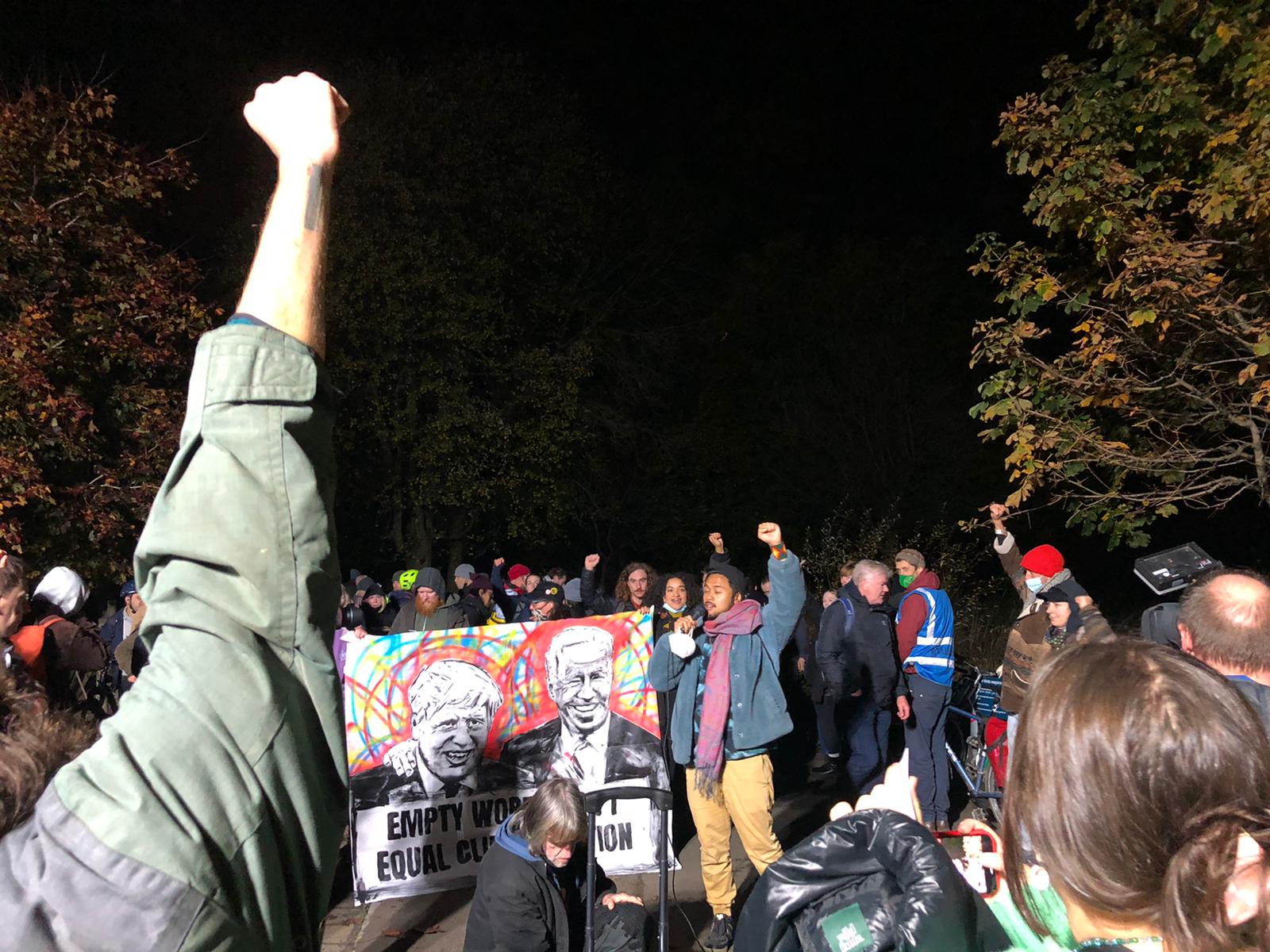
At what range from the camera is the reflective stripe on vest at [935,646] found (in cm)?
790

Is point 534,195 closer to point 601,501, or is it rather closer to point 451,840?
point 601,501

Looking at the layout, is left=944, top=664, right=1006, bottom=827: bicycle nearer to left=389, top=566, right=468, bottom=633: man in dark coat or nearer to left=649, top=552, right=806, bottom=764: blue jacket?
left=649, top=552, right=806, bottom=764: blue jacket

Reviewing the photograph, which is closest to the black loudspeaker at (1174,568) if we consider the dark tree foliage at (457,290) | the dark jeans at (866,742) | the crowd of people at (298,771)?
the dark jeans at (866,742)

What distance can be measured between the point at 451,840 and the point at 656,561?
17.1 m

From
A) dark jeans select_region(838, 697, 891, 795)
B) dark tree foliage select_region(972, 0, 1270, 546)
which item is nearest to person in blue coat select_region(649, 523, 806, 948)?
dark jeans select_region(838, 697, 891, 795)

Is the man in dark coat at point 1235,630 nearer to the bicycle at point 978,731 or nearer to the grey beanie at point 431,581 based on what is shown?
the bicycle at point 978,731

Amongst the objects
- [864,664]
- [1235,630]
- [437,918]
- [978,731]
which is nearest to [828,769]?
[978,731]

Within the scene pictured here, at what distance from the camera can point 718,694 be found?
19.0ft

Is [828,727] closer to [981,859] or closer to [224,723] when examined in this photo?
[981,859]

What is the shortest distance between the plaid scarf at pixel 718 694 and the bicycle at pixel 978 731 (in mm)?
2092

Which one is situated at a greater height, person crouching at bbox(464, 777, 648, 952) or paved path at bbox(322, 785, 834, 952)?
person crouching at bbox(464, 777, 648, 952)

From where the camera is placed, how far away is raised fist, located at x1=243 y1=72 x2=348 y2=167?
3.79 feet

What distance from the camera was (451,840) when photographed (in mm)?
6371

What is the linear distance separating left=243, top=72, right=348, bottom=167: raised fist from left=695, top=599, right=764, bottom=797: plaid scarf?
491 cm
